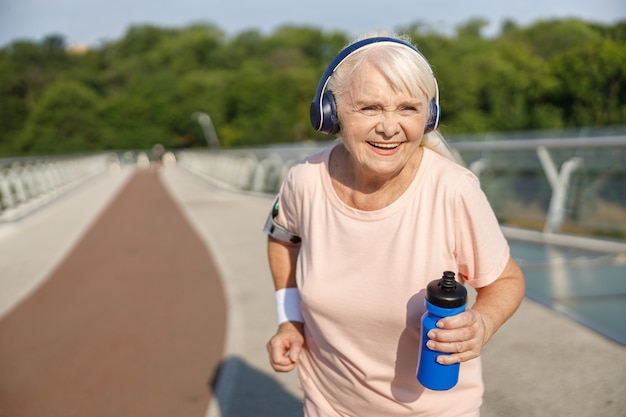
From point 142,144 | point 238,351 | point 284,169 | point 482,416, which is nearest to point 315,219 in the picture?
point 482,416

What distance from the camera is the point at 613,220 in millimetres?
6555

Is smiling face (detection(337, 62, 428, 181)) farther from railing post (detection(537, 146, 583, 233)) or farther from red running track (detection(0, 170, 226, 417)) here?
railing post (detection(537, 146, 583, 233))

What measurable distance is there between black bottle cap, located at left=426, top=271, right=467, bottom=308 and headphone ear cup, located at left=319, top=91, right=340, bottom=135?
0.58 m

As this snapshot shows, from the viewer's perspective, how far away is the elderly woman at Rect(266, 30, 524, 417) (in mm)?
1502

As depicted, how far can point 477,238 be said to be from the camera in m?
1.50

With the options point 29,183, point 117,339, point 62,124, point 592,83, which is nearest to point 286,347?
point 117,339

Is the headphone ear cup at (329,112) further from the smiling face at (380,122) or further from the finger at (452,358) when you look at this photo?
the finger at (452,358)

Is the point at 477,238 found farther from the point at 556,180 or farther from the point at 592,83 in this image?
the point at 592,83

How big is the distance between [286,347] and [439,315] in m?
0.68

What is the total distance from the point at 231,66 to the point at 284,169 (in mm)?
96104

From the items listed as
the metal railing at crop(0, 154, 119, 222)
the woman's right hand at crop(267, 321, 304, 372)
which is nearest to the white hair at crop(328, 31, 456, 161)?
the woman's right hand at crop(267, 321, 304, 372)

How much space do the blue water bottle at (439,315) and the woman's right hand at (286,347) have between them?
1.71ft

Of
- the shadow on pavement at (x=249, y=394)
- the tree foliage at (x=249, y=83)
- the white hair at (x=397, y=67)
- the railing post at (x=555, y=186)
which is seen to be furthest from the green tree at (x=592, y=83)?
the white hair at (x=397, y=67)

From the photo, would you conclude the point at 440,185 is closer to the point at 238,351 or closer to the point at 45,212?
the point at 238,351
